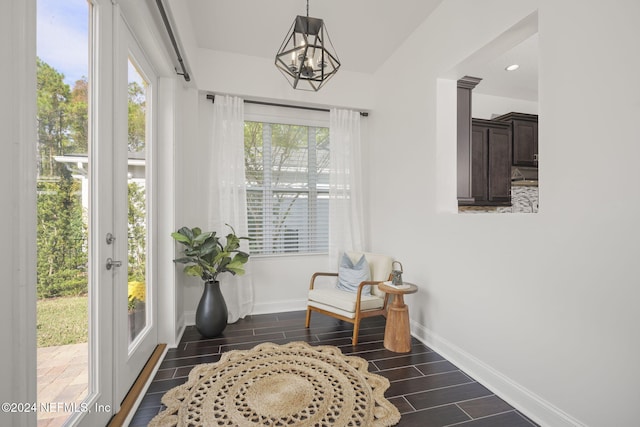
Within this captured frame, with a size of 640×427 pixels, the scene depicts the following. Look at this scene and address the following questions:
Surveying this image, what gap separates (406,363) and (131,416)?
192 centimetres

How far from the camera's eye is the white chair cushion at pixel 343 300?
278cm

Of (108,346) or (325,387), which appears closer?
(108,346)

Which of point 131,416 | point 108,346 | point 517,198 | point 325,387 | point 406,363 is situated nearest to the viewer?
point 108,346

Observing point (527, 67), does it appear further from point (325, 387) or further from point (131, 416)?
point (131, 416)

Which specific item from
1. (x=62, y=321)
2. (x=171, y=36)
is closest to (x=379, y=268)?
(x=62, y=321)

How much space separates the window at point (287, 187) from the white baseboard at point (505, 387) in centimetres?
179

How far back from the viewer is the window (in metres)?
3.53

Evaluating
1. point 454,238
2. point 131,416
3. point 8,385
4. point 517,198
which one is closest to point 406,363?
point 454,238

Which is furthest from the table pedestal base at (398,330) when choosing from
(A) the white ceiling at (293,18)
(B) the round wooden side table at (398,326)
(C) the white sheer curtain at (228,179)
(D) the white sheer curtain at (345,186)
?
(A) the white ceiling at (293,18)

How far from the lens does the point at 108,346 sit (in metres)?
1.60

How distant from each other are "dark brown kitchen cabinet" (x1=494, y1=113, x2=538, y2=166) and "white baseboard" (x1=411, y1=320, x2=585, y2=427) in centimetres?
265

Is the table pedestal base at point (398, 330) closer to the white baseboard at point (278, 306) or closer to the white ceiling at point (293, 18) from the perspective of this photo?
the white baseboard at point (278, 306)

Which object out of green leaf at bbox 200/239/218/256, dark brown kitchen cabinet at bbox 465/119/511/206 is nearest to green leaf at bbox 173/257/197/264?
green leaf at bbox 200/239/218/256

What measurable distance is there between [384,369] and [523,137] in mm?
3421
